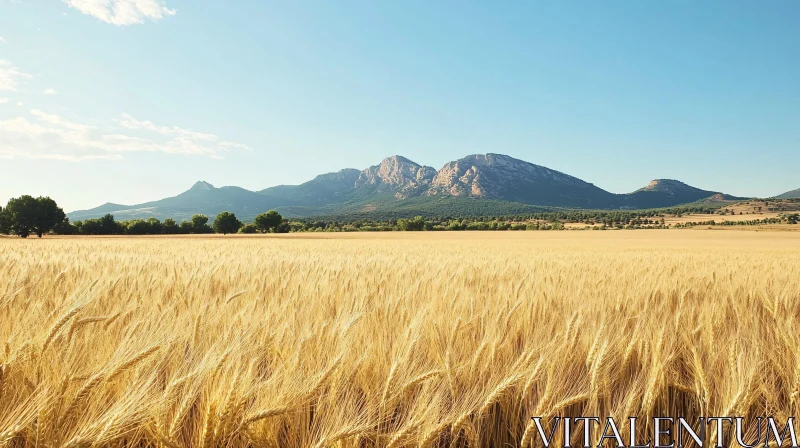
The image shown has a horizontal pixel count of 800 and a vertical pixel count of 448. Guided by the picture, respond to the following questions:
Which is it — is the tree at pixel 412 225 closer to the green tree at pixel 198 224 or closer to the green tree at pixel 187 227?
the green tree at pixel 198 224

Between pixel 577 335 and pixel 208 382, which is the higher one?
pixel 208 382

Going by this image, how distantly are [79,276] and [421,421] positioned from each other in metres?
4.33

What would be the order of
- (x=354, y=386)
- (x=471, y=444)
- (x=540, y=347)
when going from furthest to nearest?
(x=540, y=347), (x=354, y=386), (x=471, y=444)

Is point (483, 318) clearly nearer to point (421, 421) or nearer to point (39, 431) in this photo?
point (421, 421)

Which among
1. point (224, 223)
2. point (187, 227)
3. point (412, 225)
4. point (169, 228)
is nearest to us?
point (224, 223)

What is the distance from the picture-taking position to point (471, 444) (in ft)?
4.22

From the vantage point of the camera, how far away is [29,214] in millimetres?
48031

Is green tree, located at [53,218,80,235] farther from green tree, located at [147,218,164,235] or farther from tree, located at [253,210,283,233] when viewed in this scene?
tree, located at [253,210,283,233]

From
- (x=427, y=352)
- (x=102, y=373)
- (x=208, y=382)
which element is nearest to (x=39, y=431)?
(x=102, y=373)

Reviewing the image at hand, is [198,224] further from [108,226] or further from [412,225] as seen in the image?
[412,225]

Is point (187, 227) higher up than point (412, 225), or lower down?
higher up

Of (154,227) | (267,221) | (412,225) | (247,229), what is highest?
(267,221)

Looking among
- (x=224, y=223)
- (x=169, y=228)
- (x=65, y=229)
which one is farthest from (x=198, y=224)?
(x=65, y=229)

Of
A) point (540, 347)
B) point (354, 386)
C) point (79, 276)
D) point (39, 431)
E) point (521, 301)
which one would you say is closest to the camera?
point (39, 431)
